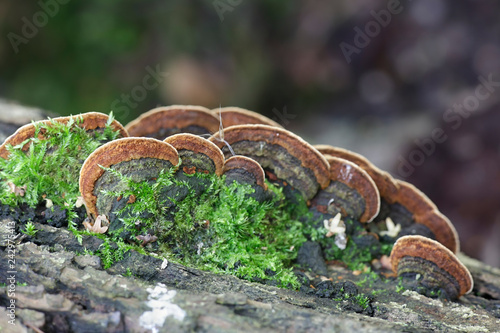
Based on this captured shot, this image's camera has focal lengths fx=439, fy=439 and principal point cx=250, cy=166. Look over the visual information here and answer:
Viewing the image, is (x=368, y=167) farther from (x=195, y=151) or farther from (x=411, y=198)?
(x=195, y=151)

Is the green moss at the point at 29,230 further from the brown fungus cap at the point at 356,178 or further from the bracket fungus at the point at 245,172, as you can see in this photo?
the brown fungus cap at the point at 356,178

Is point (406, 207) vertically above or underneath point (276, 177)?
above

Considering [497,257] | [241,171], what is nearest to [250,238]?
[241,171]

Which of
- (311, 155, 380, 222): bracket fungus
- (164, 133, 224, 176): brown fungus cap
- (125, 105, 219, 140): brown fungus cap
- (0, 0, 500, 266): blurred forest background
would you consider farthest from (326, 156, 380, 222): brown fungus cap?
(0, 0, 500, 266): blurred forest background

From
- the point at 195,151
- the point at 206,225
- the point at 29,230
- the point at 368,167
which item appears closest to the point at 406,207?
the point at 368,167

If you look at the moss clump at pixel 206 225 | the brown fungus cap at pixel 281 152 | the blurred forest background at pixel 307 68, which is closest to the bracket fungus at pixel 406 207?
the brown fungus cap at pixel 281 152

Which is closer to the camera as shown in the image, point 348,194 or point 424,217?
point 348,194

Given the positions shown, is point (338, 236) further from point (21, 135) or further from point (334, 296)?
point (21, 135)

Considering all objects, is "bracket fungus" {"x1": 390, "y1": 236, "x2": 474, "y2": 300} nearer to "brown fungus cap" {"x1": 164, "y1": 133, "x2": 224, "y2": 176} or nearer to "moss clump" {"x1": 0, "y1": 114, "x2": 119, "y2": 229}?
"brown fungus cap" {"x1": 164, "y1": 133, "x2": 224, "y2": 176}
